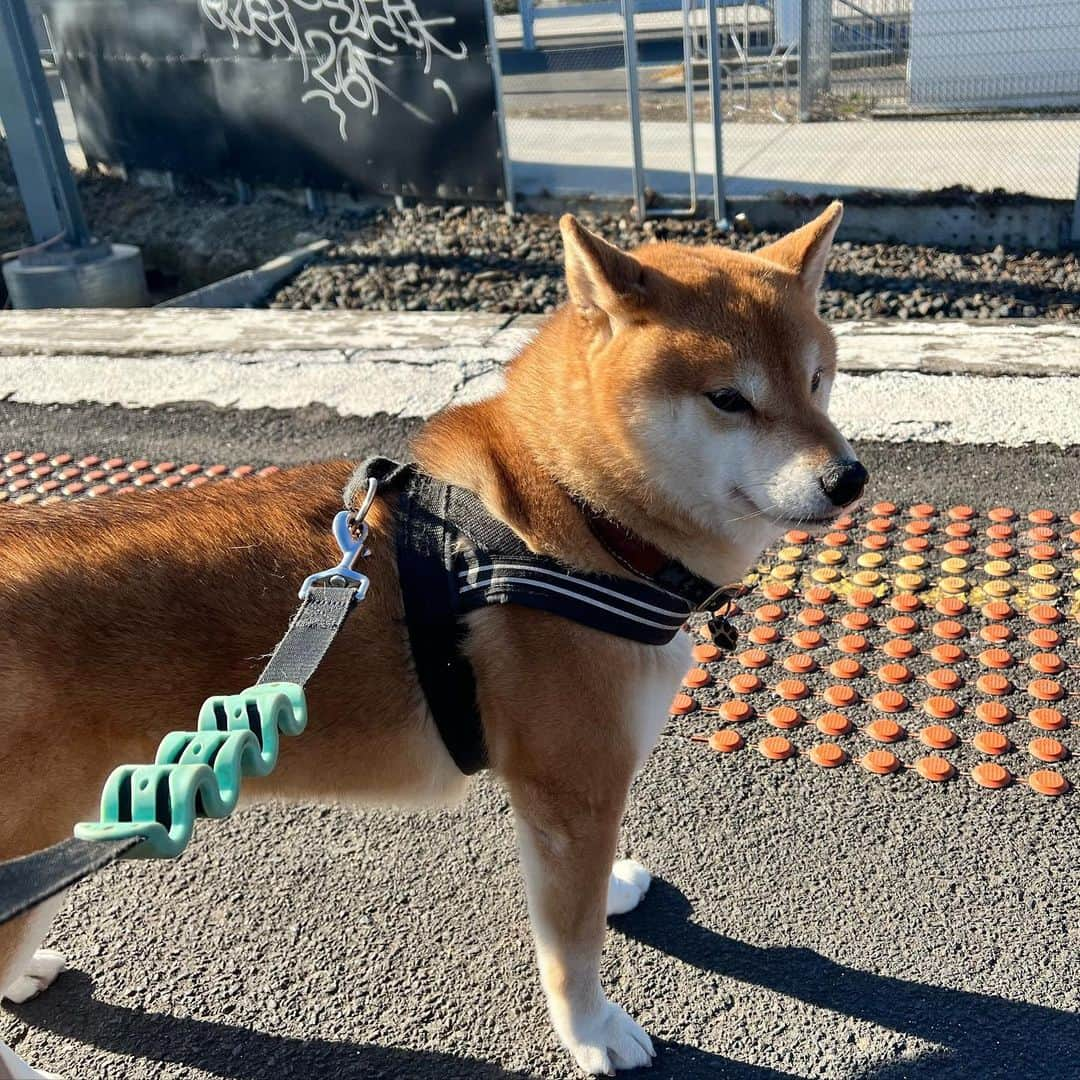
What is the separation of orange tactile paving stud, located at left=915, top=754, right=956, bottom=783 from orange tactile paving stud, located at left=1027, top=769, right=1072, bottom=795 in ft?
0.68

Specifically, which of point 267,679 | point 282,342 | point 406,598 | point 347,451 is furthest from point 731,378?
point 282,342

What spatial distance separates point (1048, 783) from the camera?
287 cm

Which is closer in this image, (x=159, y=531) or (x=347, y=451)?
(x=159, y=531)

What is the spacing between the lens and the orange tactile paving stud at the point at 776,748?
307 cm

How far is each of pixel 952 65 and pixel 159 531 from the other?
1001 centimetres

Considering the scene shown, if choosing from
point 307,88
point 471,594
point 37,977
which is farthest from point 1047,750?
point 307,88

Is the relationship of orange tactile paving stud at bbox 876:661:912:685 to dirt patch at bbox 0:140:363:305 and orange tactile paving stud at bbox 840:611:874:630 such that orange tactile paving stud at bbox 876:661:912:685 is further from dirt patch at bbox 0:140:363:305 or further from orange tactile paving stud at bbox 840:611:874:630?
dirt patch at bbox 0:140:363:305

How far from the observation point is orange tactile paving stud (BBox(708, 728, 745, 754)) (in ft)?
10.2

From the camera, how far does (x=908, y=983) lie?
7.90 ft

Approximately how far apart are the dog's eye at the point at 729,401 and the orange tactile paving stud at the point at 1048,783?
4.86 ft

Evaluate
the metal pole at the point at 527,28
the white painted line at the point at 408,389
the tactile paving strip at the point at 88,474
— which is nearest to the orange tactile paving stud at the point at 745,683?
the white painted line at the point at 408,389

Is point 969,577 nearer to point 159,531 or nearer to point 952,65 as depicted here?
point 159,531

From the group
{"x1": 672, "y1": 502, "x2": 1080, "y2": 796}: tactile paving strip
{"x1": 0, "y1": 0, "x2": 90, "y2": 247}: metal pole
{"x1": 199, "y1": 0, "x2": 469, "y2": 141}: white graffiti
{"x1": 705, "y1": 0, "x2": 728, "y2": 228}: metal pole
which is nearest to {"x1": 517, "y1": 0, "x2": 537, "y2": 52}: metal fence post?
{"x1": 199, "y1": 0, "x2": 469, "y2": 141}: white graffiti

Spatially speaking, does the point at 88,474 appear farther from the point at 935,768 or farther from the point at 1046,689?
the point at 1046,689
